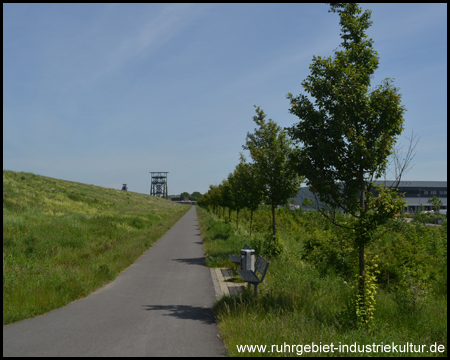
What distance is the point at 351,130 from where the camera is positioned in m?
5.76

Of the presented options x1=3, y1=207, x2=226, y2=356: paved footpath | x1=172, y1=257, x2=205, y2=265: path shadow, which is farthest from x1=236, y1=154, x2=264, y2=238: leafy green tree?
x1=3, y1=207, x2=226, y2=356: paved footpath

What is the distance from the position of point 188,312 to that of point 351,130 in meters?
4.57

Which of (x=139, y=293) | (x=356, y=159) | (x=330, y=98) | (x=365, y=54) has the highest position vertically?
(x=365, y=54)

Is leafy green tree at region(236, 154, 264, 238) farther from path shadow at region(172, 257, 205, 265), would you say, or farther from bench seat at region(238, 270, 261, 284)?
bench seat at region(238, 270, 261, 284)

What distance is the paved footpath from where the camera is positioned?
459 centimetres

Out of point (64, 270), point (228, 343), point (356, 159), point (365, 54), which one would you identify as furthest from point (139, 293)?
point (365, 54)

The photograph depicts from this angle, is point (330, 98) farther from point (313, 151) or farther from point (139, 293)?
point (139, 293)

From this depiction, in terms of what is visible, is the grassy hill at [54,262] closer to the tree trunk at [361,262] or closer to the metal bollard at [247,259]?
the metal bollard at [247,259]

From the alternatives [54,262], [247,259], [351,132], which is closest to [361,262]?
[351,132]

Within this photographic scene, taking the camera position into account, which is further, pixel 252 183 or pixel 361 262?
pixel 252 183

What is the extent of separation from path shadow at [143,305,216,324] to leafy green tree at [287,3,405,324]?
2.76 meters

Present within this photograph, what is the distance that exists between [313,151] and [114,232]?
14014 millimetres

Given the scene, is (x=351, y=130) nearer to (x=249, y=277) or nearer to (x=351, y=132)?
(x=351, y=132)

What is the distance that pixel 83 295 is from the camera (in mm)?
7496
